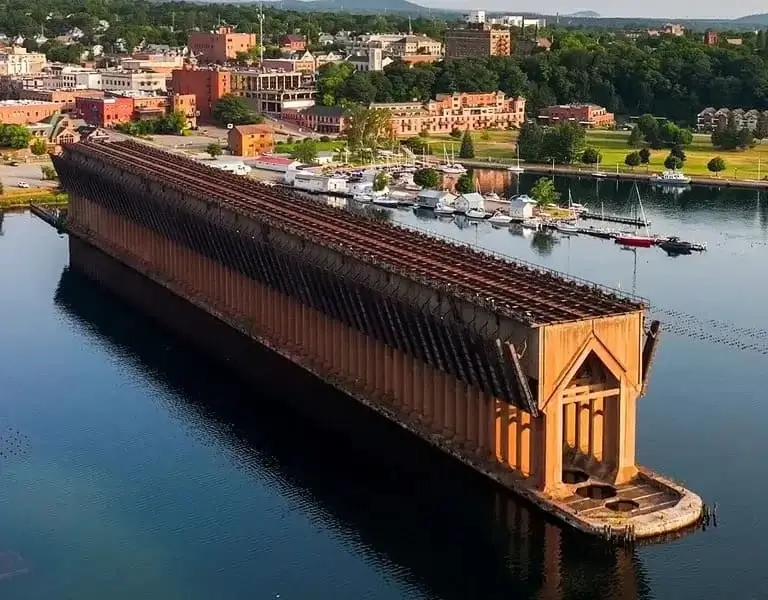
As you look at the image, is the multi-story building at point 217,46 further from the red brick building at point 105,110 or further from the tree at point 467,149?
the tree at point 467,149

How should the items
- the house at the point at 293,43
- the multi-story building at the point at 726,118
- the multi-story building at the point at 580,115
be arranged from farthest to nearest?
the house at the point at 293,43 → the multi-story building at the point at 580,115 → the multi-story building at the point at 726,118

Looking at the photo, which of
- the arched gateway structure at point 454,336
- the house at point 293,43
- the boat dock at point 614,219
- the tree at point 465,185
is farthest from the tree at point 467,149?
the house at point 293,43

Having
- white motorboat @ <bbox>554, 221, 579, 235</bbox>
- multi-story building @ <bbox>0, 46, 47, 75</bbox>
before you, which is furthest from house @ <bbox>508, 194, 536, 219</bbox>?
multi-story building @ <bbox>0, 46, 47, 75</bbox>

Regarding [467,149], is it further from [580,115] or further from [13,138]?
[13,138]

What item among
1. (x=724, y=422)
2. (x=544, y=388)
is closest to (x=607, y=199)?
(x=724, y=422)

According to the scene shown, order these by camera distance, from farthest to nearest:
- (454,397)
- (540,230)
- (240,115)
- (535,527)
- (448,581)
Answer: (240,115), (540,230), (454,397), (535,527), (448,581)

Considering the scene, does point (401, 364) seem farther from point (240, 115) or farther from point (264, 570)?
point (240, 115)
